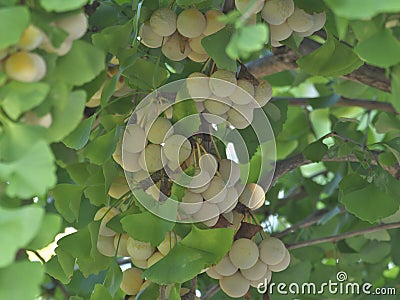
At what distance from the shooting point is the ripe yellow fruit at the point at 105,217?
0.78m

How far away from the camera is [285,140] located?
4.36 ft

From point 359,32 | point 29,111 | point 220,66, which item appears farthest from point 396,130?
point 29,111

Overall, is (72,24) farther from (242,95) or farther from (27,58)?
(242,95)

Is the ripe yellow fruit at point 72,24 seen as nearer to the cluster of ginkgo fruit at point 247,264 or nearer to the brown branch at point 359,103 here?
the cluster of ginkgo fruit at point 247,264

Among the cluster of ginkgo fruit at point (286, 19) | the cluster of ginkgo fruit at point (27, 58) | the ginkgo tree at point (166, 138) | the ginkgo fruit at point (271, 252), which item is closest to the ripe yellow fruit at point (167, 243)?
the ginkgo tree at point (166, 138)

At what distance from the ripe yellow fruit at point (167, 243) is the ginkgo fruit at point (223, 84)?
0.14m

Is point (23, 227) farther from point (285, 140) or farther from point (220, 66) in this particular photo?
point (285, 140)

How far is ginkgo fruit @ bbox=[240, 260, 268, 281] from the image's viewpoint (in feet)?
2.58

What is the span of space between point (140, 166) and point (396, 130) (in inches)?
21.8

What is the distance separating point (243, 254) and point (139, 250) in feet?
0.34

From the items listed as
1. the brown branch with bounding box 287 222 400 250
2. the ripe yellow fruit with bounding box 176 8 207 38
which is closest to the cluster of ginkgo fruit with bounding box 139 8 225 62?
the ripe yellow fruit with bounding box 176 8 207 38

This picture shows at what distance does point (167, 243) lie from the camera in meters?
0.74

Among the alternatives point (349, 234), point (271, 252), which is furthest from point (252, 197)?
point (349, 234)

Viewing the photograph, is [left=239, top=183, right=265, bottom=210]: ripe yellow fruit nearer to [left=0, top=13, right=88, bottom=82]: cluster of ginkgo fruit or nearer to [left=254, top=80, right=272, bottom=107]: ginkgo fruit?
[left=254, top=80, right=272, bottom=107]: ginkgo fruit
